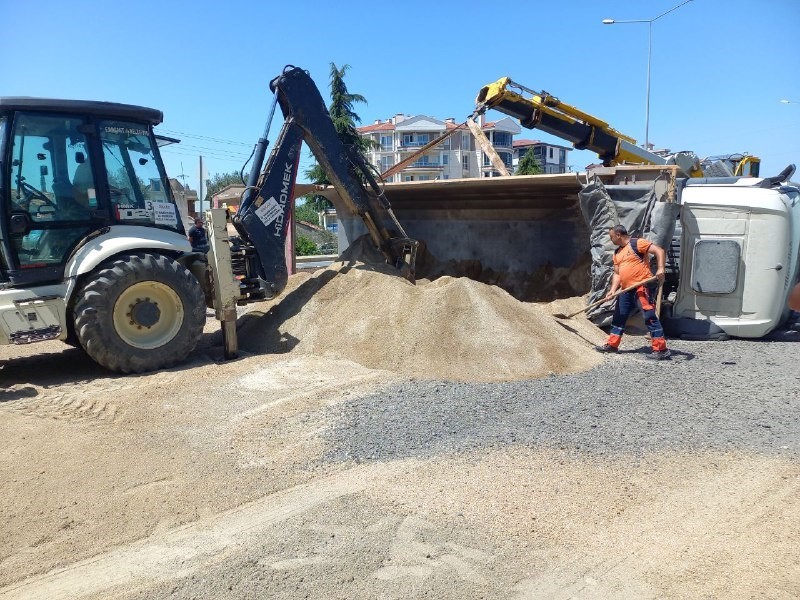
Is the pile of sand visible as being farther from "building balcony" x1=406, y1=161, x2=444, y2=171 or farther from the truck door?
"building balcony" x1=406, y1=161, x2=444, y2=171

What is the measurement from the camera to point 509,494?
3756 millimetres

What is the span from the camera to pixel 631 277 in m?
7.48

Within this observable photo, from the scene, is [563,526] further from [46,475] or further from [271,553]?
[46,475]

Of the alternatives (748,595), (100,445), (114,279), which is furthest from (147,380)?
(748,595)

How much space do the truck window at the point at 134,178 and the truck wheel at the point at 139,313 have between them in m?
0.51

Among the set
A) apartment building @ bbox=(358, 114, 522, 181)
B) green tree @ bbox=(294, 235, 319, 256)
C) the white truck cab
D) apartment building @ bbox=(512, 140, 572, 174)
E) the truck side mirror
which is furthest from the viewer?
apartment building @ bbox=(512, 140, 572, 174)

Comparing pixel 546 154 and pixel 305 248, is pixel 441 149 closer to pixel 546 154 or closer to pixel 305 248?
pixel 546 154

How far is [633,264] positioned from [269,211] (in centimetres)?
424

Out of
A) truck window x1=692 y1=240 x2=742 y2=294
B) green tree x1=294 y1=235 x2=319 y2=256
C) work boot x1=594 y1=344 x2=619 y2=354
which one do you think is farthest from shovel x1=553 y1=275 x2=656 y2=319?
green tree x1=294 y1=235 x2=319 y2=256

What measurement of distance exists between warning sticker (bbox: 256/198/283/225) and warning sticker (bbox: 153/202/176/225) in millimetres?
967

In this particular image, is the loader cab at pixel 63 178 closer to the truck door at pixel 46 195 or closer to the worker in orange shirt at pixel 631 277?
the truck door at pixel 46 195

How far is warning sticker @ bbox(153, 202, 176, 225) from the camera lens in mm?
6953

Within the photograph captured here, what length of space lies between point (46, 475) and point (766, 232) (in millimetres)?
7805

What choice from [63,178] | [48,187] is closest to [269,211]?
[63,178]
